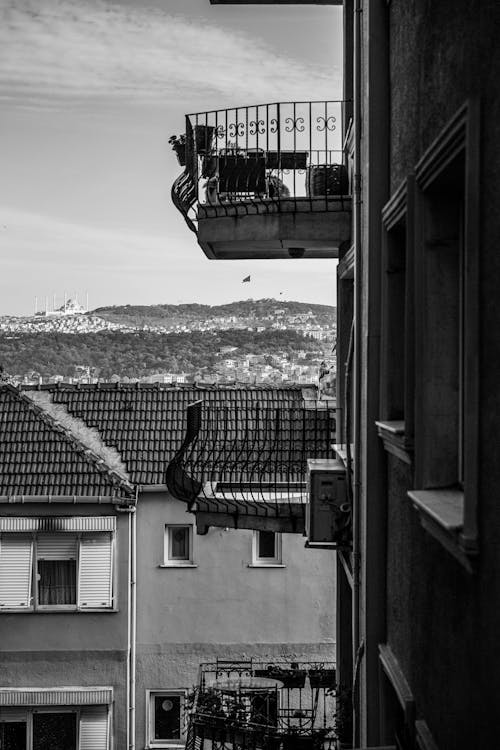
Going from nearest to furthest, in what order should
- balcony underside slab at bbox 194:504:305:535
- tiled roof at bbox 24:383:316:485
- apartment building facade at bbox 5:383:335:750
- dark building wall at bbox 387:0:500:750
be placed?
dark building wall at bbox 387:0:500:750, balcony underside slab at bbox 194:504:305:535, apartment building facade at bbox 5:383:335:750, tiled roof at bbox 24:383:316:485

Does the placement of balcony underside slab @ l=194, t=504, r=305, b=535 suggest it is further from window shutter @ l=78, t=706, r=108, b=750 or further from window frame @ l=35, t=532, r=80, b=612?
window shutter @ l=78, t=706, r=108, b=750

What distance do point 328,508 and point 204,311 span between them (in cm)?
Result: 2449

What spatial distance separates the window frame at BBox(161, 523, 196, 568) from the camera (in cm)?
1778

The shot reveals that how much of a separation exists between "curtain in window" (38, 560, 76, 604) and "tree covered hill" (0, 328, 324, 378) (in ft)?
34.8

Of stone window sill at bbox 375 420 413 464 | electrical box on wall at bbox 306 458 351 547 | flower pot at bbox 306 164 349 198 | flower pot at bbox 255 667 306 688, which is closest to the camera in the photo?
stone window sill at bbox 375 420 413 464

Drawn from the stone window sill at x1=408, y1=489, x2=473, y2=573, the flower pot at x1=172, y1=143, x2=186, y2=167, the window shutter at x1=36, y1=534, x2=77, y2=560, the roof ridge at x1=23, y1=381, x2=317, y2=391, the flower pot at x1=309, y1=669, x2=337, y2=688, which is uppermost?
Answer: the flower pot at x1=172, y1=143, x2=186, y2=167

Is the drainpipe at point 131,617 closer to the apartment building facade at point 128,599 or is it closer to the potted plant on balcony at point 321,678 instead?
the apartment building facade at point 128,599

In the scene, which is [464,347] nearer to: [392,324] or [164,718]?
[392,324]

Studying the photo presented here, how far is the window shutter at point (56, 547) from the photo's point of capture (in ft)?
56.4

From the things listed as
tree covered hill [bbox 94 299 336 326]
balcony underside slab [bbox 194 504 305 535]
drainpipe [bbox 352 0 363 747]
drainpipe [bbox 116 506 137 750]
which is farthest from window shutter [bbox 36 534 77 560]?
tree covered hill [bbox 94 299 336 326]

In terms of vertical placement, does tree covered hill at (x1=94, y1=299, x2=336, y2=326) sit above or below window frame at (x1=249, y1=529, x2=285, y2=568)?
above

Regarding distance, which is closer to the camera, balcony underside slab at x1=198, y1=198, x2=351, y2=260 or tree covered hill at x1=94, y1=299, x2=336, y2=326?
balcony underside slab at x1=198, y1=198, x2=351, y2=260

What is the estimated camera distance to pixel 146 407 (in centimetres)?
1959

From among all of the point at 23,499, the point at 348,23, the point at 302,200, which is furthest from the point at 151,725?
the point at 348,23
